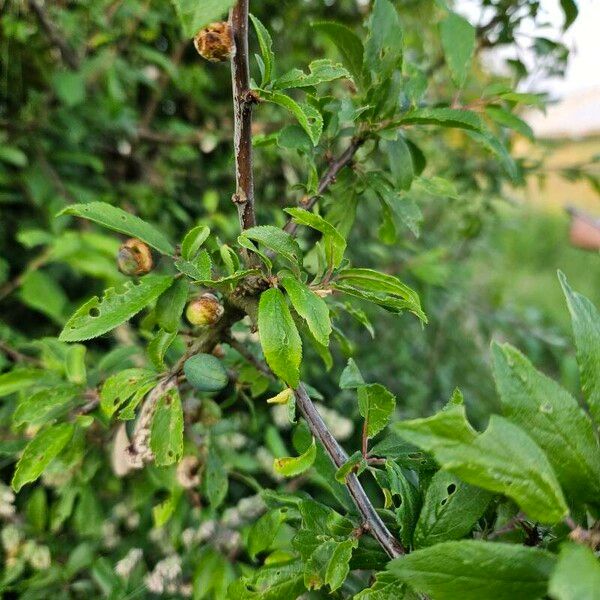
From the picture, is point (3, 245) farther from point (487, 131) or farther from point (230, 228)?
point (487, 131)

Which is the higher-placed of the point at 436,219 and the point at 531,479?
the point at 531,479

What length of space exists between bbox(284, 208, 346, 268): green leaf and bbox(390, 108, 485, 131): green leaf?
137mm

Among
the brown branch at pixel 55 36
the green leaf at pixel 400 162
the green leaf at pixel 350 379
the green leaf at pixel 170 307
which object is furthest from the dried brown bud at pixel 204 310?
the brown branch at pixel 55 36

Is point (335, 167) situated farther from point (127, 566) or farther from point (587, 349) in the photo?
point (127, 566)

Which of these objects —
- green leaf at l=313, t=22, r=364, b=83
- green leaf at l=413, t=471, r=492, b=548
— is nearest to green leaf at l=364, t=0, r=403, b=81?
green leaf at l=313, t=22, r=364, b=83

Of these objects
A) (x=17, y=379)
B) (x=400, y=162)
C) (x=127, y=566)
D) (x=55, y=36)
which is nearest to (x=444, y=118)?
(x=400, y=162)

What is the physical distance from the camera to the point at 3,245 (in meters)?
1.11

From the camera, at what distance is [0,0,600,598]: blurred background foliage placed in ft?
2.57

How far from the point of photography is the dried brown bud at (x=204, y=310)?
0.47m

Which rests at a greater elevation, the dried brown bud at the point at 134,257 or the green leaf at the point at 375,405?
the dried brown bud at the point at 134,257

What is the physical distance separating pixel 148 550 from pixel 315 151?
2.08 feet

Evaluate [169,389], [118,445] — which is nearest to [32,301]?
[118,445]

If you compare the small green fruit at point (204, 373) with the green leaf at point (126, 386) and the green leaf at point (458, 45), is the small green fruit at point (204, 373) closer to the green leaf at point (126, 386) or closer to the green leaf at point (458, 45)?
the green leaf at point (126, 386)

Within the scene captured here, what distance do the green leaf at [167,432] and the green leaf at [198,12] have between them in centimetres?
29
